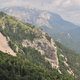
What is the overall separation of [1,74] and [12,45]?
112647 millimetres

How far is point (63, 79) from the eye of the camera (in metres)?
109

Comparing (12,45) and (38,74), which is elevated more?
(38,74)

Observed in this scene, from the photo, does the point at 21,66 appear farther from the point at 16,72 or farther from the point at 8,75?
the point at 8,75

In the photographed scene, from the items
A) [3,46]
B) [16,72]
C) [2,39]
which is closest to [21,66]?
[16,72]

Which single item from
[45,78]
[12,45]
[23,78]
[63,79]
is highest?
[23,78]

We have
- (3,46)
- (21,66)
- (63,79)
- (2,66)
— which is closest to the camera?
(2,66)

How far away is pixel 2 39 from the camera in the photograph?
652ft

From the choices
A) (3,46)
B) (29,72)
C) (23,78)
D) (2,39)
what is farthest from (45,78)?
(2,39)

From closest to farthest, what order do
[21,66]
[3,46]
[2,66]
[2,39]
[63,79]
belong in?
1. [2,66]
2. [21,66]
3. [63,79]
4. [3,46]
5. [2,39]

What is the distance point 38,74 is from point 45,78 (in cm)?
533

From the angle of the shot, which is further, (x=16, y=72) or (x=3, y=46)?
(x=3, y=46)

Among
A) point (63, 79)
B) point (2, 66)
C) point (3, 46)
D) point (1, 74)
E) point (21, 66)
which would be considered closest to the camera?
point (1, 74)

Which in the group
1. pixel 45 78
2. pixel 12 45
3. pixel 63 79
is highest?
pixel 45 78

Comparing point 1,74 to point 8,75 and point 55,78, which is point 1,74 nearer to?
point 8,75
